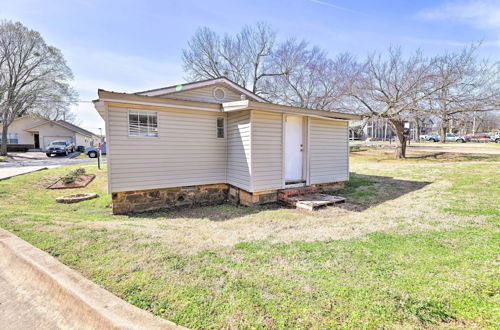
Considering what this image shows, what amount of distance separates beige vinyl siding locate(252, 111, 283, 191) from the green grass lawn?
92 centimetres

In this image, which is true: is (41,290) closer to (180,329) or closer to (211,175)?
(180,329)

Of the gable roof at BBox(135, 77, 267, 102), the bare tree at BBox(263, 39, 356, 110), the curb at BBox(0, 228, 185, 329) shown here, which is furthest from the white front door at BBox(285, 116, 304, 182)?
the bare tree at BBox(263, 39, 356, 110)

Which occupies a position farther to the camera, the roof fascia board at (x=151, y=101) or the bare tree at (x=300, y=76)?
the bare tree at (x=300, y=76)

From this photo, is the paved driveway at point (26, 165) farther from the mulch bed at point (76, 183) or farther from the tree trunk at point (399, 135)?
the tree trunk at point (399, 135)

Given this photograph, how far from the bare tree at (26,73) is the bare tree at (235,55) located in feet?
39.6

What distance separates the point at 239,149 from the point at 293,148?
155 centimetres

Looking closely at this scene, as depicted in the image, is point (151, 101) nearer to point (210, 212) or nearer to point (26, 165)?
point (210, 212)

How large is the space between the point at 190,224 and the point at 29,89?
91.0 feet

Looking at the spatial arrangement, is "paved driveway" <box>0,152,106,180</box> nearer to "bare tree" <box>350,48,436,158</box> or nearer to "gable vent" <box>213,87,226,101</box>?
"gable vent" <box>213,87,226,101</box>

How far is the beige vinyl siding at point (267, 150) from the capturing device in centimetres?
604

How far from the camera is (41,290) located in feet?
8.11

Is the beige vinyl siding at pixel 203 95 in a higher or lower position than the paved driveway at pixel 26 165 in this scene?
higher

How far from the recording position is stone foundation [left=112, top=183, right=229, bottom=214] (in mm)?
5844

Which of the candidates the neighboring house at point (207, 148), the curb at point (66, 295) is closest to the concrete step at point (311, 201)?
the neighboring house at point (207, 148)
